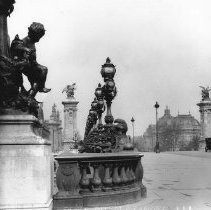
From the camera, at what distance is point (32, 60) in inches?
282

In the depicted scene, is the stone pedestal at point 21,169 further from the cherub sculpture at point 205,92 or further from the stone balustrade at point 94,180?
the cherub sculpture at point 205,92

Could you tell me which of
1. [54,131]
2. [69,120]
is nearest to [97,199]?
[69,120]

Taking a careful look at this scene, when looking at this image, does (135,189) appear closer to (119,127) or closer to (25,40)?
(25,40)

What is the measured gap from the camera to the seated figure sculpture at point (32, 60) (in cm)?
706

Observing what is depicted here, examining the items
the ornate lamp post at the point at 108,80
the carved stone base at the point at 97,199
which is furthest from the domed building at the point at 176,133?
the carved stone base at the point at 97,199

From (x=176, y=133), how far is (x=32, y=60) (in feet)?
436

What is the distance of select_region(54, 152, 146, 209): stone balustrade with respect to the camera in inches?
305

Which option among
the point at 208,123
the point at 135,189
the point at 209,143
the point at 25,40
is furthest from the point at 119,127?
the point at 208,123

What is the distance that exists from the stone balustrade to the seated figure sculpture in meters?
1.23

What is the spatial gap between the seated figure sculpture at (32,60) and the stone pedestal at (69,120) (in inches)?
2451

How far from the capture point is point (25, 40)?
7.26 m

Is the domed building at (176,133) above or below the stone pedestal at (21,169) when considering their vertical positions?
above

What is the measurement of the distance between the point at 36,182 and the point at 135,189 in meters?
2.77

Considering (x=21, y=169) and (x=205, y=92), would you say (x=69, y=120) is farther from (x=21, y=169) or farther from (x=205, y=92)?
(x=21, y=169)
